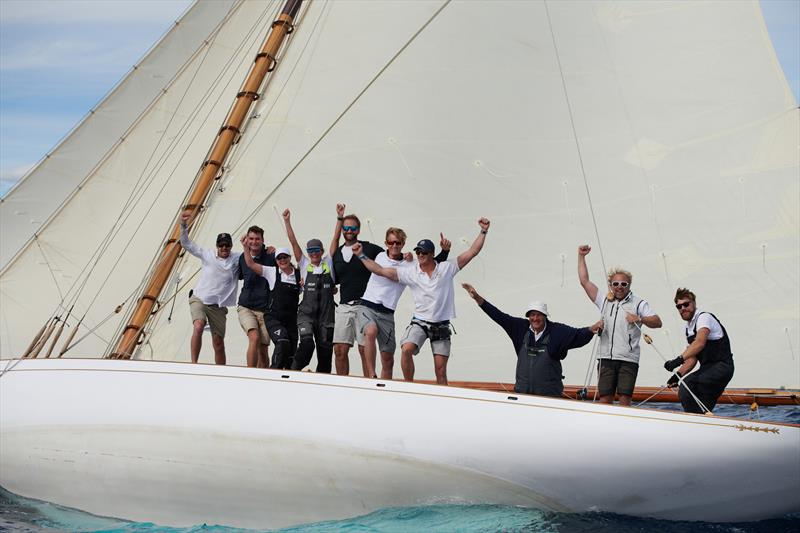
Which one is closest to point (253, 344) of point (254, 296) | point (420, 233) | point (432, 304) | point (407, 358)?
point (254, 296)

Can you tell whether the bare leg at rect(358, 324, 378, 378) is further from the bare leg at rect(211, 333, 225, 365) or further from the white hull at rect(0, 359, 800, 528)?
the bare leg at rect(211, 333, 225, 365)

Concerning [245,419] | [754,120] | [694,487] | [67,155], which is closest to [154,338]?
[245,419]

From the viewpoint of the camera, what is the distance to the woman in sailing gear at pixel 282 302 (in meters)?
11.6

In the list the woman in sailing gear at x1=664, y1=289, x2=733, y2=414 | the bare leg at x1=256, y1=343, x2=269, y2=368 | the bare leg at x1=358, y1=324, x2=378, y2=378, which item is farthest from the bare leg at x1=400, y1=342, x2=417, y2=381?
the woman in sailing gear at x1=664, y1=289, x2=733, y2=414

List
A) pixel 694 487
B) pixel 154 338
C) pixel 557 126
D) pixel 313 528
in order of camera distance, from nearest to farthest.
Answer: pixel 694 487 < pixel 313 528 < pixel 154 338 < pixel 557 126

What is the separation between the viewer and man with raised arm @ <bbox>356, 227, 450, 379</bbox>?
36.9 feet

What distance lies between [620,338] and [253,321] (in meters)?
3.73

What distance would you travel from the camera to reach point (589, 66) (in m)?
13.7

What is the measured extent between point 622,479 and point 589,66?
5.83 metres

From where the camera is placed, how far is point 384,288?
11.3 meters

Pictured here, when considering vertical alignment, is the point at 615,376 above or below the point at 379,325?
below

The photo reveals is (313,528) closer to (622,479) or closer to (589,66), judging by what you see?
(622,479)

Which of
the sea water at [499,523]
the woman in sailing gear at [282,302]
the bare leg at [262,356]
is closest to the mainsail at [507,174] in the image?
the bare leg at [262,356]

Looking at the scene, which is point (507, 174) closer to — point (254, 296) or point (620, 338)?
point (620, 338)
